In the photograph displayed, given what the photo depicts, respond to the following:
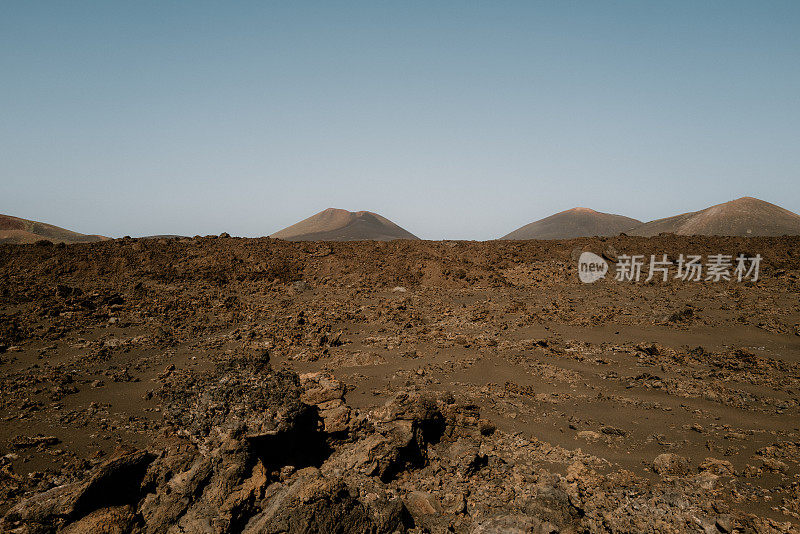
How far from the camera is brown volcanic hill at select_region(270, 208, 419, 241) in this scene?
5410 cm

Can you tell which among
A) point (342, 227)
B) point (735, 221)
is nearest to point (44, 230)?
point (342, 227)

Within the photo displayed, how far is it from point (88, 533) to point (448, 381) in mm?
4879

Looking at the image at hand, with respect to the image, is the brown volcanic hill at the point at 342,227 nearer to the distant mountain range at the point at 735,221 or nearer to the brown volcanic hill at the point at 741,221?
the distant mountain range at the point at 735,221

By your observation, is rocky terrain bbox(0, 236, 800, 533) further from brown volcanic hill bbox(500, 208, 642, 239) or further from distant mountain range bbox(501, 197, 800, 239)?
brown volcanic hill bbox(500, 208, 642, 239)

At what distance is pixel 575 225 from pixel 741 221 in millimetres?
25833

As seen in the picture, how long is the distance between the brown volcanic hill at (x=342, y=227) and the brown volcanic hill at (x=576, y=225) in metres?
18.7

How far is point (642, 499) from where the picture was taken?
10.9 ft

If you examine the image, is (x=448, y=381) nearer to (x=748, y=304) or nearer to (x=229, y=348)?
(x=229, y=348)

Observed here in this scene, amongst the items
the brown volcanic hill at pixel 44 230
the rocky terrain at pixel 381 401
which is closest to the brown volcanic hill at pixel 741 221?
the rocky terrain at pixel 381 401

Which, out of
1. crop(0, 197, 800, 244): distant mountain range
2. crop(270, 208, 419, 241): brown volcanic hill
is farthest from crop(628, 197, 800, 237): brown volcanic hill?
crop(270, 208, 419, 241): brown volcanic hill

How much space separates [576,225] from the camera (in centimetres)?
5569

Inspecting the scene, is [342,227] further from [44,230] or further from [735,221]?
[735,221]

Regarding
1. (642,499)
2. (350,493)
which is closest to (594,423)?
(642,499)

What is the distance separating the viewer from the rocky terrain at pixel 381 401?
2977 millimetres
